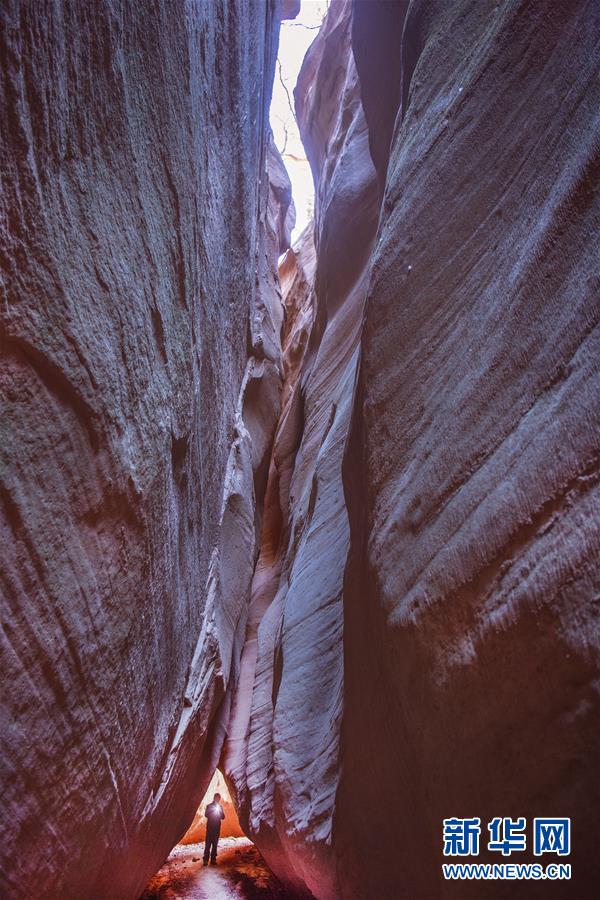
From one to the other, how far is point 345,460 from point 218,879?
645 centimetres

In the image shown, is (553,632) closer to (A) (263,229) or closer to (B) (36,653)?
(B) (36,653)

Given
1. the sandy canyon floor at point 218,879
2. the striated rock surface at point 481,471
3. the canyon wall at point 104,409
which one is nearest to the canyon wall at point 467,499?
the striated rock surface at point 481,471

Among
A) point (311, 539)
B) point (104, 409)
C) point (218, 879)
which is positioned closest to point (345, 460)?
point (311, 539)

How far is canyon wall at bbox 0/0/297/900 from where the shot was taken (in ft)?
7.13

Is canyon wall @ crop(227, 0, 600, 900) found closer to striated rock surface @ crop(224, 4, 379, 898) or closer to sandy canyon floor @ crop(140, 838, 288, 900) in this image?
striated rock surface @ crop(224, 4, 379, 898)

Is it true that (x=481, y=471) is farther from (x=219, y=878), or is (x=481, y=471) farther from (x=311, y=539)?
(x=219, y=878)

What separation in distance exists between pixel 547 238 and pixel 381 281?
1517 mm

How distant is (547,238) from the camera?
2723mm

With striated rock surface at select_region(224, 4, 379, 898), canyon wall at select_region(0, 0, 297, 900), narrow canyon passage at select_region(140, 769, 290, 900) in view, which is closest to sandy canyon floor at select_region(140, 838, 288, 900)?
narrow canyon passage at select_region(140, 769, 290, 900)

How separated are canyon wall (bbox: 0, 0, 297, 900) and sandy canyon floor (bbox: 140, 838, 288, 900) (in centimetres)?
170

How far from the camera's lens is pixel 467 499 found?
8.68 feet

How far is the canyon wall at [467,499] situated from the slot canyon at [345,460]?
16 mm

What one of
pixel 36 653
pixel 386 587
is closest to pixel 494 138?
pixel 386 587

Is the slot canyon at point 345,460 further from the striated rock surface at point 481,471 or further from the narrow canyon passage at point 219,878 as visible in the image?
the narrow canyon passage at point 219,878
